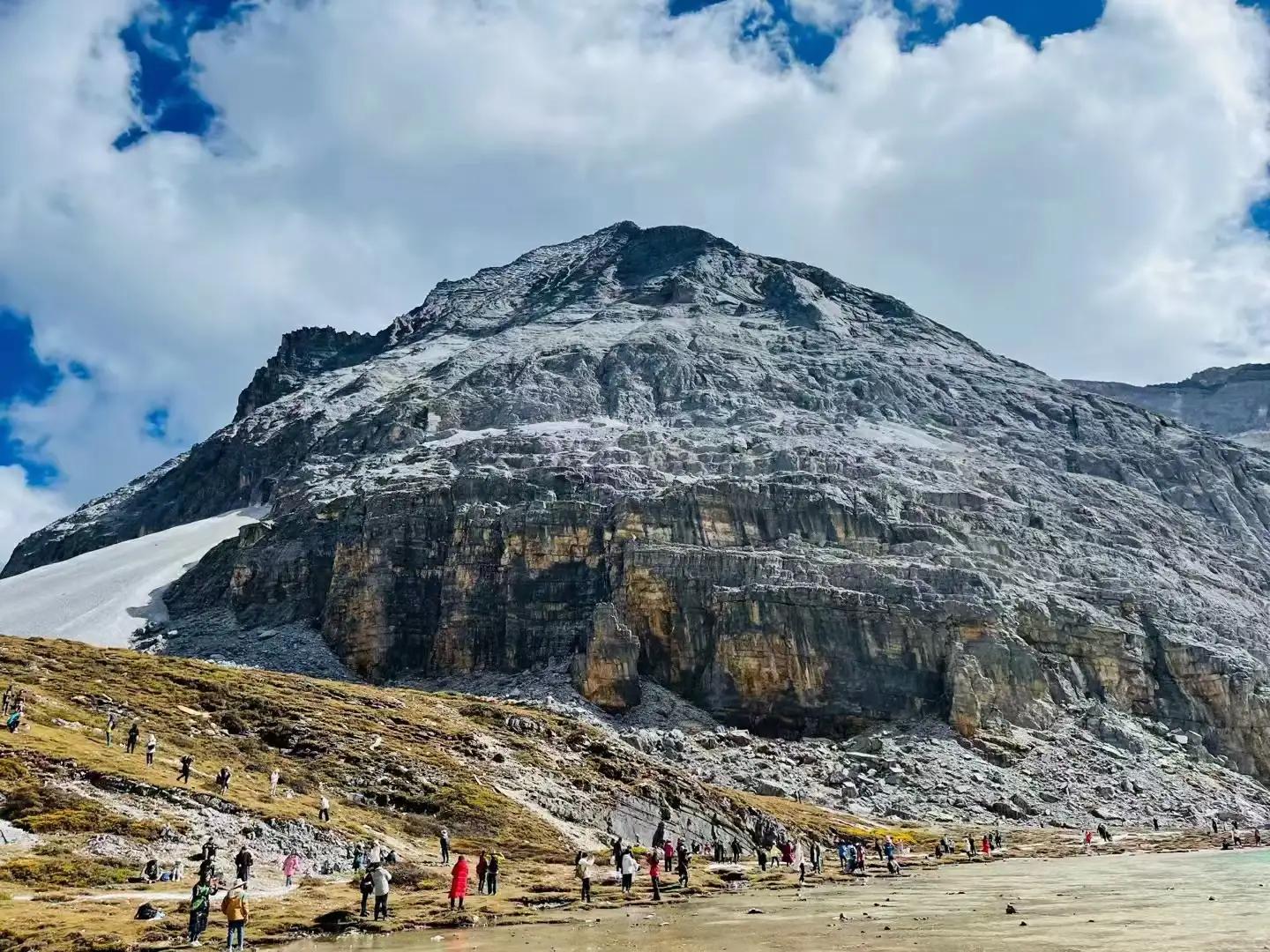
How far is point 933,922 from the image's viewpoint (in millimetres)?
35000

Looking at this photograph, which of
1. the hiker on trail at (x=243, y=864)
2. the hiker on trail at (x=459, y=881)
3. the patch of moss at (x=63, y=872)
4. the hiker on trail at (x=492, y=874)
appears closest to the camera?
the patch of moss at (x=63, y=872)

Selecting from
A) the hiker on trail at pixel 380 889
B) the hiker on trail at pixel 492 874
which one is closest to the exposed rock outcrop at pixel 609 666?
the hiker on trail at pixel 492 874

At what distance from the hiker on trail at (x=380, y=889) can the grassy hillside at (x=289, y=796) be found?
978mm

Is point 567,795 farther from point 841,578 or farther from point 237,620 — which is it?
point 237,620

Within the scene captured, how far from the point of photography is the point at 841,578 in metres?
142

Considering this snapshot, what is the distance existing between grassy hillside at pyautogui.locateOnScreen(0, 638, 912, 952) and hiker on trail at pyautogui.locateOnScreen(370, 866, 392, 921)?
0.98 meters

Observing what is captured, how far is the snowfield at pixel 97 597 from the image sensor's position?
159000 millimetres

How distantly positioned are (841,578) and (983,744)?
3116 cm

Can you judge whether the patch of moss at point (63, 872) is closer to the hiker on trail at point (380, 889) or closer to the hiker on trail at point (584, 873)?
the hiker on trail at point (380, 889)

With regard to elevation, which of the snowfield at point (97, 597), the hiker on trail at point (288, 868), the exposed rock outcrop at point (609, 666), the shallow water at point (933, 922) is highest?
the snowfield at point (97, 597)

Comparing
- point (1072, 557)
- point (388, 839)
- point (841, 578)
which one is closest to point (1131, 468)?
point (1072, 557)

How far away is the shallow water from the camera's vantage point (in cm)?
2911

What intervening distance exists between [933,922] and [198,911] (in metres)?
23.9

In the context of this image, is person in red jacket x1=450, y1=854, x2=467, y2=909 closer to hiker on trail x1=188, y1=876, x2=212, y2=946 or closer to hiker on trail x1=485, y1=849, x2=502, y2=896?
hiker on trail x1=485, y1=849, x2=502, y2=896
